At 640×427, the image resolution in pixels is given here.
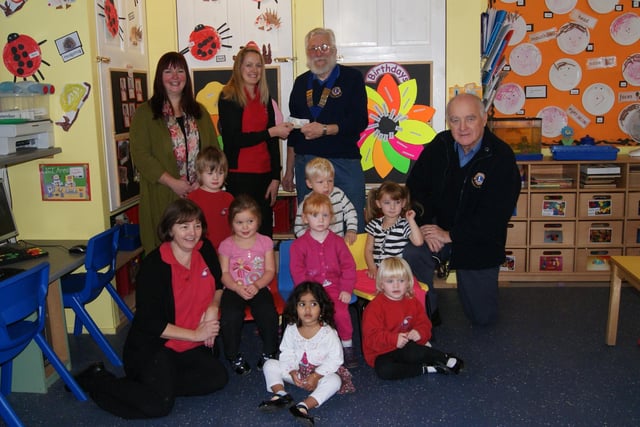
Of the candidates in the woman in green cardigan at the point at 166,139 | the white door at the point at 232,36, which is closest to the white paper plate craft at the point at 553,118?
the white door at the point at 232,36

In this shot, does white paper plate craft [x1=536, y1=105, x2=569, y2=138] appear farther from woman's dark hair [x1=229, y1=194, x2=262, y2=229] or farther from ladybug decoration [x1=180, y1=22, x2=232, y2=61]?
woman's dark hair [x1=229, y1=194, x2=262, y2=229]

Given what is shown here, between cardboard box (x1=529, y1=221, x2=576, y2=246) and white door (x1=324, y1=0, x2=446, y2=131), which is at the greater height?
white door (x1=324, y1=0, x2=446, y2=131)

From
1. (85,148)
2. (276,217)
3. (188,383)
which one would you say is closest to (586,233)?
(276,217)

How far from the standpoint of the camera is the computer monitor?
12.4ft

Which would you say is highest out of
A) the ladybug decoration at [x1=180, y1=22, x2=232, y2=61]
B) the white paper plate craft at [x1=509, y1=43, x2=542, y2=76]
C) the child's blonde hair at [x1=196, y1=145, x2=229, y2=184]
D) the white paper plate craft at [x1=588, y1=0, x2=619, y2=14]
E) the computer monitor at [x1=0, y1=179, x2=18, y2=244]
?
the white paper plate craft at [x1=588, y1=0, x2=619, y2=14]

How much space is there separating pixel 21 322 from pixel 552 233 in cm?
373

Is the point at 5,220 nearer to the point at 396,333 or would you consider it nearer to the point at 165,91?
the point at 165,91

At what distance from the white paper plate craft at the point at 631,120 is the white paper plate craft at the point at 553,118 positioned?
433mm

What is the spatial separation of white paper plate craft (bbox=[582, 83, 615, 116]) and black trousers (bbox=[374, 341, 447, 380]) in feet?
9.27

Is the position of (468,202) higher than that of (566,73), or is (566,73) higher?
(566,73)

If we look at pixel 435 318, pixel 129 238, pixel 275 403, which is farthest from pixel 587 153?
pixel 129 238

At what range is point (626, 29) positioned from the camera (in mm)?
5137

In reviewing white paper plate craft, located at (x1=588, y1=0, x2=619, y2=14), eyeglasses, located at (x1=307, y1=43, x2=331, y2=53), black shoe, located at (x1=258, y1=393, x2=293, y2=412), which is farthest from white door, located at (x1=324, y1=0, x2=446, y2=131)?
black shoe, located at (x1=258, y1=393, x2=293, y2=412)

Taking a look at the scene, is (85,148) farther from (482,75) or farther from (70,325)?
(482,75)
